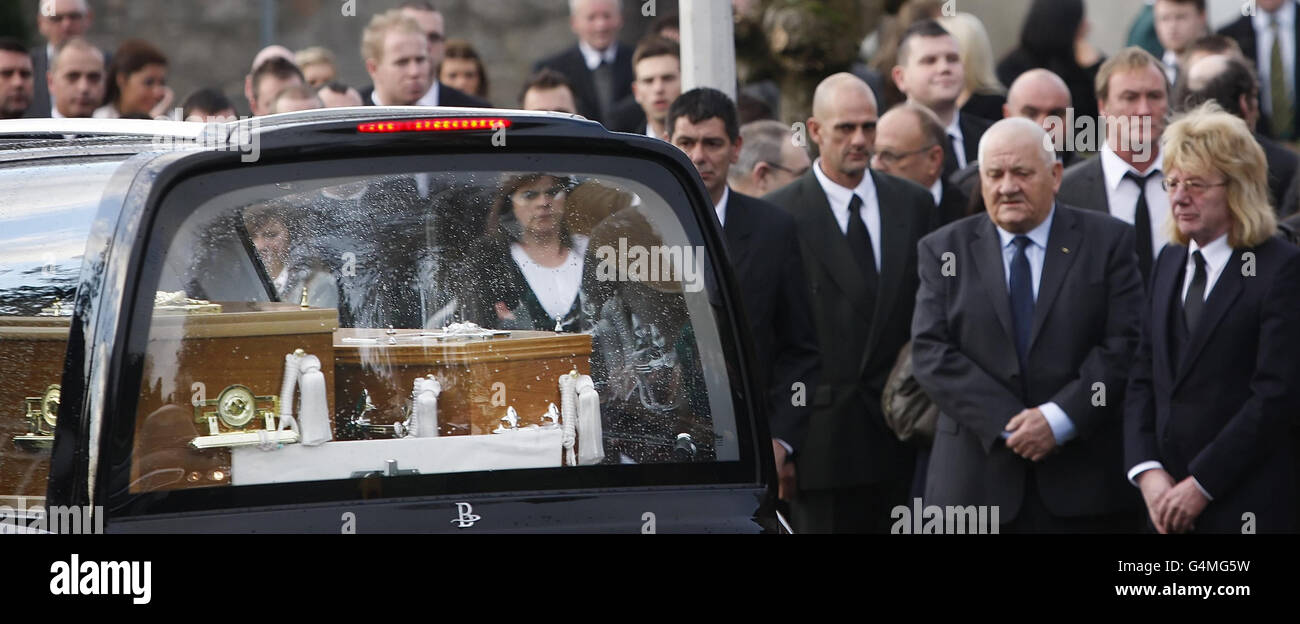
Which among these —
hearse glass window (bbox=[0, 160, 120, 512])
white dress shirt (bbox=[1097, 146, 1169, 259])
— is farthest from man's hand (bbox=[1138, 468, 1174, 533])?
hearse glass window (bbox=[0, 160, 120, 512])

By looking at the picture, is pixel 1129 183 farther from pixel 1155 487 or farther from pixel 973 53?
pixel 973 53

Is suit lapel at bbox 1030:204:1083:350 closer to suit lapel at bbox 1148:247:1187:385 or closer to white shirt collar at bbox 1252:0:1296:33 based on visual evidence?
suit lapel at bbox 1148:247:1187:385

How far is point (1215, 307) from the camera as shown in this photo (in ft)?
22.3

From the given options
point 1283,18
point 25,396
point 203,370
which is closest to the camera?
point 203,370

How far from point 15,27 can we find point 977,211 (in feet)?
42.3

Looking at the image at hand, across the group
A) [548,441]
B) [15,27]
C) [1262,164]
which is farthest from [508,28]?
[548,441]

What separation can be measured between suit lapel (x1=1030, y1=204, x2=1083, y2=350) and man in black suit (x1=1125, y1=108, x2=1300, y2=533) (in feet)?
1.23

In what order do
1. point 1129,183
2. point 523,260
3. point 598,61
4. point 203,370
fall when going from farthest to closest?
1. point 598,61
2. point 1129,183
3. point 523,260
4. point 203,370

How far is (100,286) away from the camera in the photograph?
358 cm

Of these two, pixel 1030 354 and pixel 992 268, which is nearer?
pixel 1030 354

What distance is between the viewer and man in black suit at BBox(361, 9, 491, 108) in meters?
10.3

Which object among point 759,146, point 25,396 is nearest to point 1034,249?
point 759,146

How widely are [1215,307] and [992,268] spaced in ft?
2.83

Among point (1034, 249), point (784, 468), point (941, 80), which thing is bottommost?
point (784, 468)
